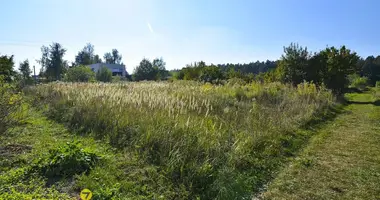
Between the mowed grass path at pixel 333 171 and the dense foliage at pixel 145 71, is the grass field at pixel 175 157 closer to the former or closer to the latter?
the mowed grass path at pixel 333 171

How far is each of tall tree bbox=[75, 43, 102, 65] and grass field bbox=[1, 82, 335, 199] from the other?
68196 mm

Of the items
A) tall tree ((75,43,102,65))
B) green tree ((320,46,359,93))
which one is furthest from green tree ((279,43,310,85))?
tall tree ((75,43,102,65))

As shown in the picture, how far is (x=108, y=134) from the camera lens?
5.11 m

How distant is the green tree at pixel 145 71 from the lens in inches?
1731

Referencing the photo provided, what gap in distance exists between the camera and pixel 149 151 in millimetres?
4129

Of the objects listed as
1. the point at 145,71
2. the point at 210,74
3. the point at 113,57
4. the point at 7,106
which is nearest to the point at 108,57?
the point at 113,57

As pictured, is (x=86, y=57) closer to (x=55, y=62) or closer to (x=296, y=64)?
(x=55, y=62)

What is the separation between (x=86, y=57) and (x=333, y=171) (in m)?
75.2

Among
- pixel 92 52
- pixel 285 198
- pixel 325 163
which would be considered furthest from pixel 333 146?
pixel 92 52

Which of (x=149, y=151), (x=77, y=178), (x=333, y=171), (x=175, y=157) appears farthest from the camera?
(x=149, y=151)

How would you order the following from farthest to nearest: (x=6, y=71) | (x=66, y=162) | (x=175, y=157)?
1. (x=6, y=71)
2. (x=175, y=157)
3. (x=66, y=162)

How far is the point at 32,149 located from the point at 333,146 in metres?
5.99

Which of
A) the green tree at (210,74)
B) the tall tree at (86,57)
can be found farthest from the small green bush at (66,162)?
the tall tree at (86,57)

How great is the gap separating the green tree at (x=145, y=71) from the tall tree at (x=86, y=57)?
103ft
